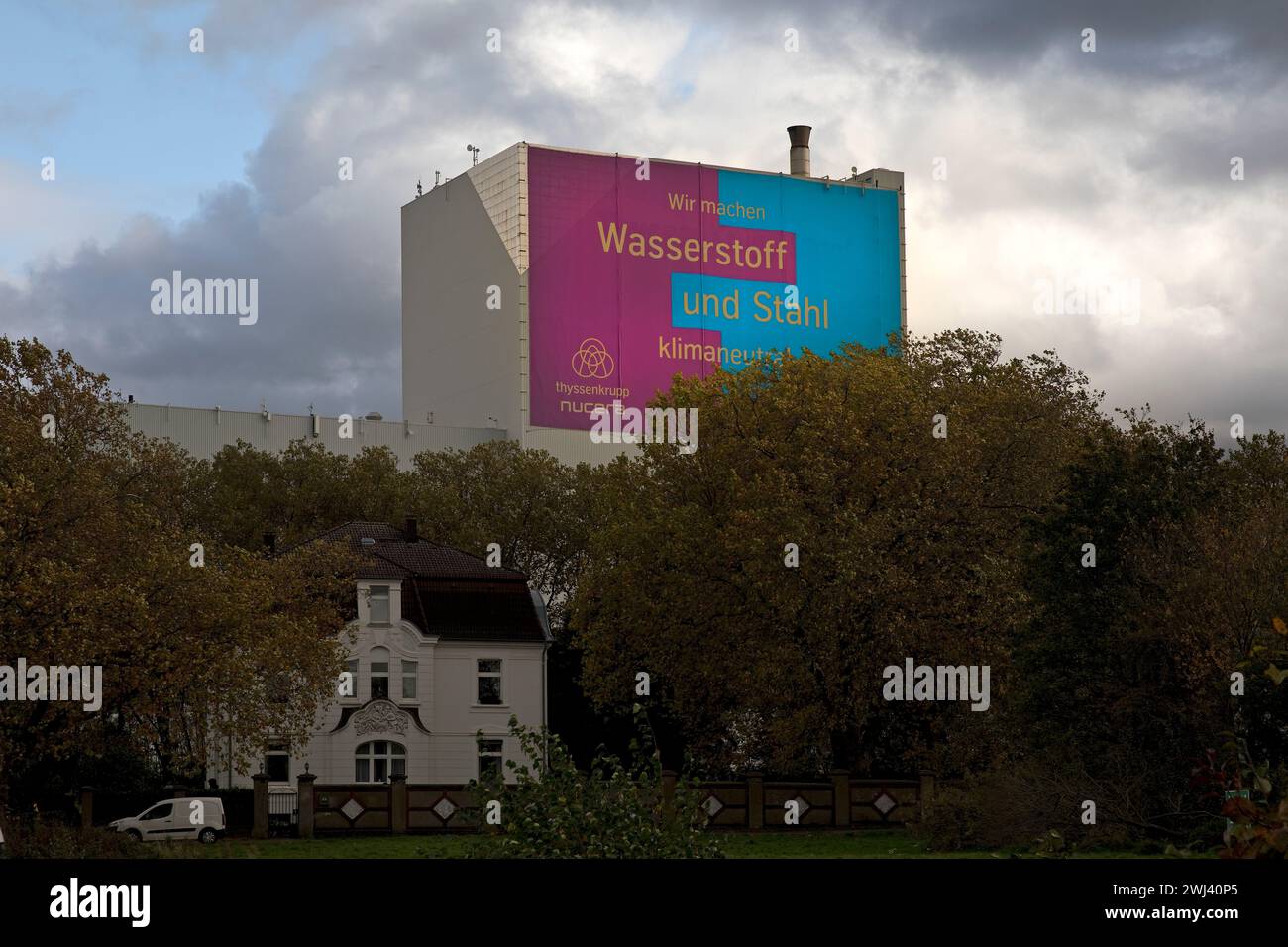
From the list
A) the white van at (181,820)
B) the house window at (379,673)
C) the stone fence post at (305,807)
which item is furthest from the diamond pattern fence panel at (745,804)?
the house window at (379,673)

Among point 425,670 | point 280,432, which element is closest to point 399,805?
point 425,670

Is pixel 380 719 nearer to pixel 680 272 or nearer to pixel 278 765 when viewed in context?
pixel 278 765

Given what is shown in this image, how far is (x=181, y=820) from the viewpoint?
165 feet

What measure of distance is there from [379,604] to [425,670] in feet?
10.6

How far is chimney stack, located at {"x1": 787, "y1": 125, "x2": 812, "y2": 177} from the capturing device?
12081cm

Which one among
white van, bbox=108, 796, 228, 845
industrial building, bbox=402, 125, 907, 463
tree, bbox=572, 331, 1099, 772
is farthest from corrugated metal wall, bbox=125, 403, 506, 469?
white van, bbox=108, 796, 228, 845

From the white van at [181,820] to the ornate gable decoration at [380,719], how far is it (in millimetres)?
14864

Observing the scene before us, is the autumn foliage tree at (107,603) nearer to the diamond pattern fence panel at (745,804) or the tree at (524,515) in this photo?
the diamond pattern fence panel at (745,804)

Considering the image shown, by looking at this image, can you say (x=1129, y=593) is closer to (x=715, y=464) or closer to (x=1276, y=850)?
(x=715, y=464)

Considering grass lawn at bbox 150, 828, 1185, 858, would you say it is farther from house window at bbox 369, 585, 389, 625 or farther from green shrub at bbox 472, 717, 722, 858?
house window at bbox 369, 585, 389, 625

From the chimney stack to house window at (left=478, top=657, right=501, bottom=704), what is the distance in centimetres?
6080

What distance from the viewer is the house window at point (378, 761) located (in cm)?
6519
